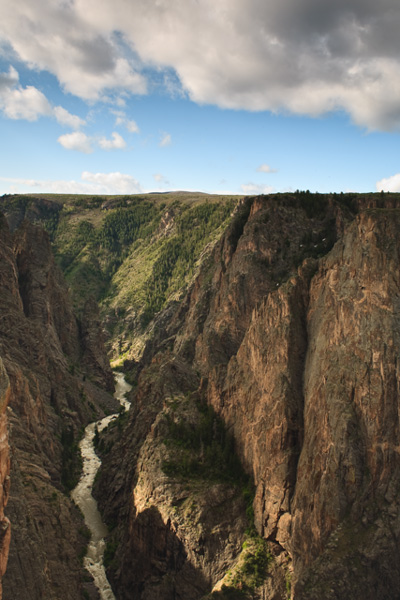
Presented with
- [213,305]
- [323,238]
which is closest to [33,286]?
[213,305]

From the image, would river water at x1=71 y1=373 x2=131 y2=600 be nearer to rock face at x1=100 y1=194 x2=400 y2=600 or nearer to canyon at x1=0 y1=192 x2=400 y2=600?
canyon at x1=0 y1=192 x2=400 y2=600

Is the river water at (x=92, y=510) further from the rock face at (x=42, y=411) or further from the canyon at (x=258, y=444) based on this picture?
the rock face at (x=42, y=411)

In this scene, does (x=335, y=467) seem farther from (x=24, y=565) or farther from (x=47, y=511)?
(x=47, y=511)

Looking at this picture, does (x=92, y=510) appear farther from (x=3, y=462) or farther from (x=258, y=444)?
(x=3, y=462)

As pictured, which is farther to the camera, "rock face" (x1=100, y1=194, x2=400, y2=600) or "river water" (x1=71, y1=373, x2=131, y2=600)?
"river water" (x1=71, y1=373, x2=131, y2=600)

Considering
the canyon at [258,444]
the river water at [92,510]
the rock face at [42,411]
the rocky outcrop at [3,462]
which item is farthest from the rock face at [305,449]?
the rocky outcrop at [3,462]

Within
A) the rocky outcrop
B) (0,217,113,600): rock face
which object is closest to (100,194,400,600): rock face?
(0,217,113,600): rock face
